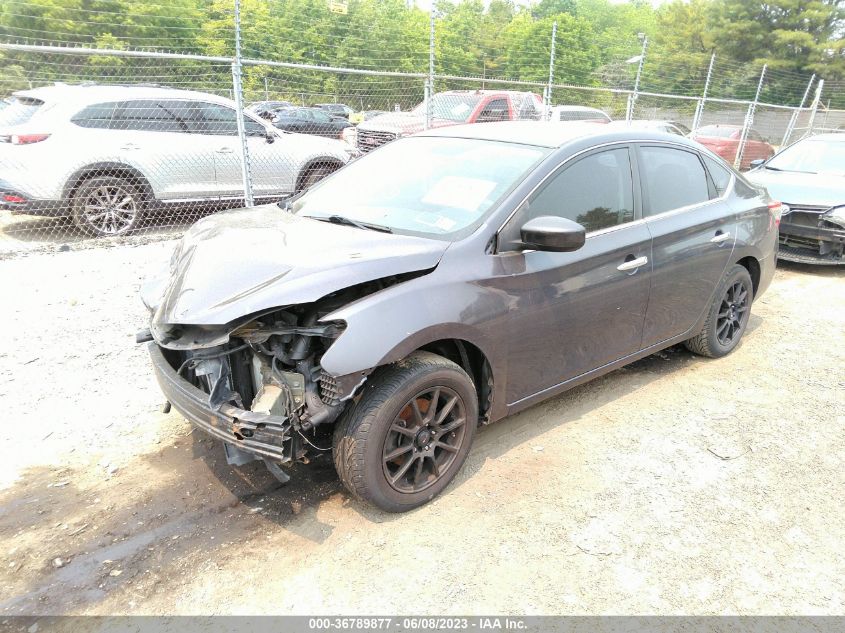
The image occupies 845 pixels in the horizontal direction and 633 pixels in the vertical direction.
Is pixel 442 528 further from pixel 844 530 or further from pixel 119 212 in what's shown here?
pixel 119 212

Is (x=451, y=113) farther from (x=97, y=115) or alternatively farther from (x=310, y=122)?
(x=97, y=115)

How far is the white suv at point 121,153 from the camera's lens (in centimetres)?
682

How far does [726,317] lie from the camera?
4.58m

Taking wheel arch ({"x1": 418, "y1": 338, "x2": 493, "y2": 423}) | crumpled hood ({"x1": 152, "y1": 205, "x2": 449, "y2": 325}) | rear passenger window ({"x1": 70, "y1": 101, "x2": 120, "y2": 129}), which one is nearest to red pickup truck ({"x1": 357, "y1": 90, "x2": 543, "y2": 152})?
rear passenger window ({"x1": 70, "y1": 101, "x2": 120, "y2": 129})

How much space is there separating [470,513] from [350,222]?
1654 millimetres

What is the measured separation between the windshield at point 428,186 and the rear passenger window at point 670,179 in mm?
890

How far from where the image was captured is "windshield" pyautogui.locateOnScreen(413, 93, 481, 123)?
11.2 m

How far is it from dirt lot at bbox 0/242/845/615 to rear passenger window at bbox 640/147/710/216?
1.30m

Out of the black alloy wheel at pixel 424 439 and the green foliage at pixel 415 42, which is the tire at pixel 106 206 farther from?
the black alloy wheel at pixel 424 439

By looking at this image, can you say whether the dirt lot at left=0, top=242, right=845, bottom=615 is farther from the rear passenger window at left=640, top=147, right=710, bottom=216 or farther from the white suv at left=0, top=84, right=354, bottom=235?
the white suv at left=0, top=84, right=354, bottom=235

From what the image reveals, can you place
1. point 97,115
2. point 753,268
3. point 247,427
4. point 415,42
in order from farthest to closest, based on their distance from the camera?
1. point 415,42
2. point 97,115
3. point 753,268
4. point 247,427

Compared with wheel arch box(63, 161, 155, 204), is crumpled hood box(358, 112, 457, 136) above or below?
above

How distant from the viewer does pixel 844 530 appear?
281 cm

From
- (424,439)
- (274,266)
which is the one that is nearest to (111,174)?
(274,266)
